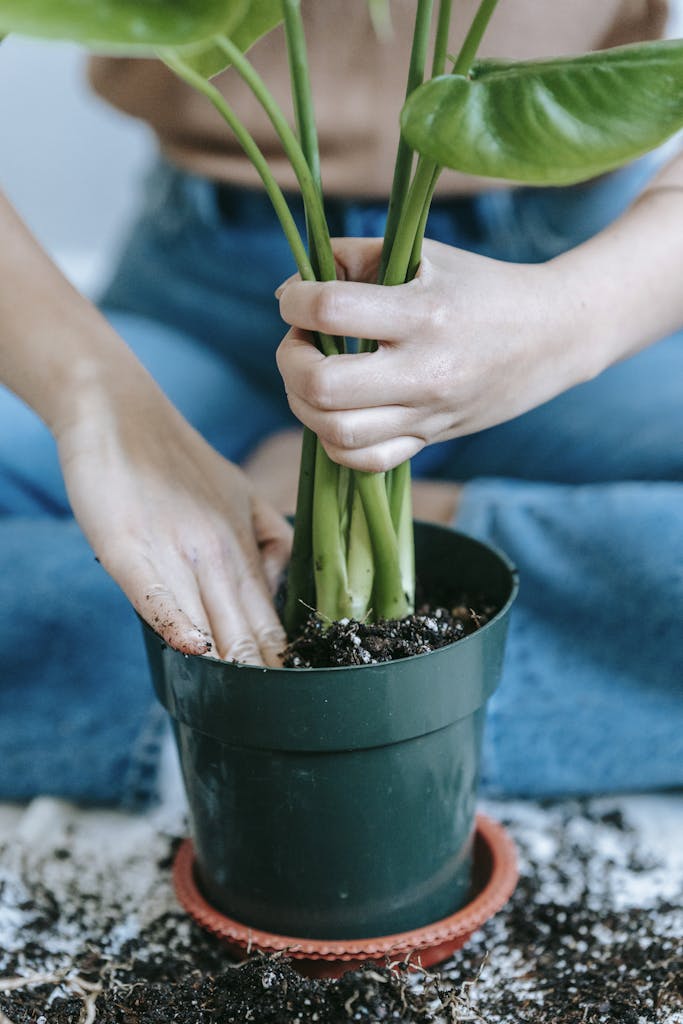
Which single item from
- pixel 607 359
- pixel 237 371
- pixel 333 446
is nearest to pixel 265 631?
pixel 333 446

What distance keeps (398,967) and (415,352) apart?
39 centimetres

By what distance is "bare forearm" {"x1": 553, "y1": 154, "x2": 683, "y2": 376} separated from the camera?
713 millimetres

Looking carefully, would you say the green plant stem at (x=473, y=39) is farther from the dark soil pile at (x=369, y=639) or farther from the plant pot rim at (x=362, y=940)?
the plant pot rim at (x=362, y=940)

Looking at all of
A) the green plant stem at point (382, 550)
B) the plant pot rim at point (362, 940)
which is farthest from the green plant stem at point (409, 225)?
the plant pot rim at point (362, 940)

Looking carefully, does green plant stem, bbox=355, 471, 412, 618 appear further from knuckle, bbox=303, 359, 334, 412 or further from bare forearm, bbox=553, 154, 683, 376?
bare forearm, bbox=553, 154, 683, 376

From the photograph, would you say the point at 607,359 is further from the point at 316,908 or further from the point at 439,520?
the point at 316,908

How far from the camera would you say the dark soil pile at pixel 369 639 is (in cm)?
62

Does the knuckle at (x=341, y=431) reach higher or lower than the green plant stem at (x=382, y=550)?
higher

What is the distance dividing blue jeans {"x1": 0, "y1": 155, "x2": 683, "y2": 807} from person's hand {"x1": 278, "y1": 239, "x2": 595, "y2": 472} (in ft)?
0.95

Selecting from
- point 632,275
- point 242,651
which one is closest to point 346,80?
point 632,275

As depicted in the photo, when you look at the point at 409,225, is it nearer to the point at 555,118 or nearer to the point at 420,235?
the point at 420,235

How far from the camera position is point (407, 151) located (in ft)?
1.91

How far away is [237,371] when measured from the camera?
1.21m

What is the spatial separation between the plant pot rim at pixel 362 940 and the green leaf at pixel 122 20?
1.64 ft
